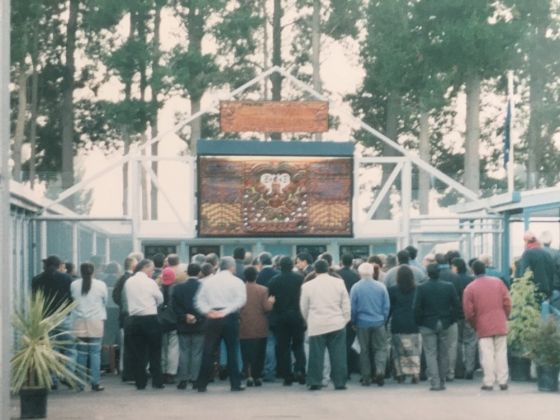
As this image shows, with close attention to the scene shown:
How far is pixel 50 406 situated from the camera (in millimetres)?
17578

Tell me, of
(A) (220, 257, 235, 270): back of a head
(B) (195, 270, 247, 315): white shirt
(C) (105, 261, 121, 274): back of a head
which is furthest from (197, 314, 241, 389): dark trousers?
(C) (105, 261, 121, 274): back of a head

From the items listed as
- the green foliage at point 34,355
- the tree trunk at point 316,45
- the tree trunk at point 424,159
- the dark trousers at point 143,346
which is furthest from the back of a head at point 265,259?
the tree trunk at point 316,45

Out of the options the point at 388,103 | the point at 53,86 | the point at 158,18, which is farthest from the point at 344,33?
the point at 53,86

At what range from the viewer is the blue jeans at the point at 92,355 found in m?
19.7

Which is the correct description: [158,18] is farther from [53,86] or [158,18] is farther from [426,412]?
[426,412]

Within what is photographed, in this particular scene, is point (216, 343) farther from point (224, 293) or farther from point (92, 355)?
point (92, 355)

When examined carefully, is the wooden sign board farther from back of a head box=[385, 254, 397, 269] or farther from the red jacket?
the red jacket

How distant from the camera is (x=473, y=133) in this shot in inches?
1761

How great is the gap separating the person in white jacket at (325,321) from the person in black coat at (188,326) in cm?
142

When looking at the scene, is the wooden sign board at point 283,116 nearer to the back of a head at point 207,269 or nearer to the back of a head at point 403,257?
the back of a head at point 403,257

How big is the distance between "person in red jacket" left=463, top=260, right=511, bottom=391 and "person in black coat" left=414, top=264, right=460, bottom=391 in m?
0.25

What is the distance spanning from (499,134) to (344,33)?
333 inches

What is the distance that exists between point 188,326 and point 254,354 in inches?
37.4

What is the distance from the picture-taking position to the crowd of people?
19.4 m
